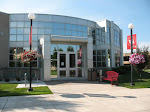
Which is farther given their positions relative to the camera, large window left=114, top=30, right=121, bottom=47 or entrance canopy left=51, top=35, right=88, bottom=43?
large window left=114, top=30, right=121, bottom=47

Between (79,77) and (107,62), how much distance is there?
7.36 meters

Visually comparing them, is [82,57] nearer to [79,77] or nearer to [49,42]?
[79,77]

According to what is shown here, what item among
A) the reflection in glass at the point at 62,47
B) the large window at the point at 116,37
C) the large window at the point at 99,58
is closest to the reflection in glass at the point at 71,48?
the reflection in glass at the point at 62,47

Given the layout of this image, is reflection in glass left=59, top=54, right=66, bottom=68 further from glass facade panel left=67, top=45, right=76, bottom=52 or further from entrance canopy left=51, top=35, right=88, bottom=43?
entrance canopy left=51, top=35, right=88, bottom=43

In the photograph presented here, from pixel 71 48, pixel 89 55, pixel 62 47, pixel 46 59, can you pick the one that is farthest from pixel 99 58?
pixel 46 59

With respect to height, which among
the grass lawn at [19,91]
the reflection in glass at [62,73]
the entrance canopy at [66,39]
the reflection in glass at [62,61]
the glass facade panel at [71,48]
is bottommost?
the grass lawn at [19,91]

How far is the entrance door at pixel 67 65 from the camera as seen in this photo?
15.2 metres

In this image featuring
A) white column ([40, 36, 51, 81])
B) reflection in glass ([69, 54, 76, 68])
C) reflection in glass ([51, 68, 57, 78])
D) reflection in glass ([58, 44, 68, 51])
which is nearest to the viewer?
white column ([40, 36, 51, 81])

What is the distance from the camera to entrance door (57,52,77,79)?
49.9 ft

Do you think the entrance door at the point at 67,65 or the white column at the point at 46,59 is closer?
the white column at the point at 46,59

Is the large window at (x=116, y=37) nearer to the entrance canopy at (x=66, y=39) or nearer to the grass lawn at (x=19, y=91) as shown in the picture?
the entrance canopy at (x=66, y=39)

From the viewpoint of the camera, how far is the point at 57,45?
50.6 ft

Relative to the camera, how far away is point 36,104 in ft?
19.1

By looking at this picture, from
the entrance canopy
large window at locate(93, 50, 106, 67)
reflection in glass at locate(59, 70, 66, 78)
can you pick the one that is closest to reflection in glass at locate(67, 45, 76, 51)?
the entrance canopy
